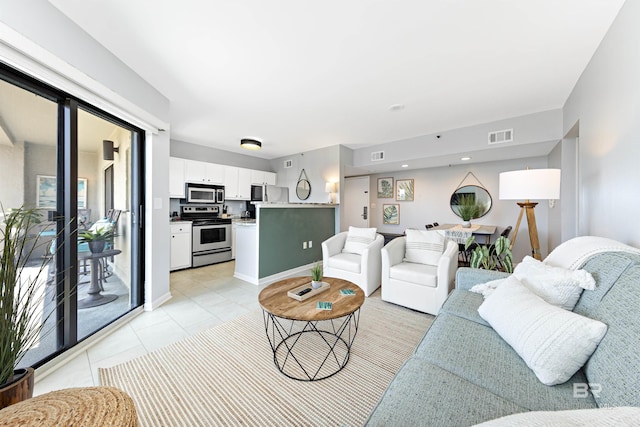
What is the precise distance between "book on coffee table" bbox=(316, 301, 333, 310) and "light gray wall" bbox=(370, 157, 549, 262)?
485cm

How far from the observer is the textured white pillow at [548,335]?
91 centimetres

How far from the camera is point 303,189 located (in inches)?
217

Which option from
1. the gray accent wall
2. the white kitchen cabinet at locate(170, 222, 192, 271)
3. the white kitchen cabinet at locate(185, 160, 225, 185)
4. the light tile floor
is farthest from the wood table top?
the white kitchen cabinet at locate(185, 160, 225, 185)

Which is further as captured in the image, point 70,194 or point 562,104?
point 562,104

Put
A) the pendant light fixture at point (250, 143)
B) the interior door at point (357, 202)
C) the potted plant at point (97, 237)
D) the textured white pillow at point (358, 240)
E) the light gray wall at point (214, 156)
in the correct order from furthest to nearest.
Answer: the interior door at point (357, 202) → the light gray wall at point (214, 156) → the pendant light fixture at point (250, 143) → the textured white pillow at point (358, 240) → the potted plant at point (97, 237)

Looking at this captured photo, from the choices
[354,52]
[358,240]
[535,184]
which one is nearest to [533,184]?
[535,184]

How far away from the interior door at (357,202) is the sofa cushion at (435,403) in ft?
18.5

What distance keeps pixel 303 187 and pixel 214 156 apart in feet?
6.93

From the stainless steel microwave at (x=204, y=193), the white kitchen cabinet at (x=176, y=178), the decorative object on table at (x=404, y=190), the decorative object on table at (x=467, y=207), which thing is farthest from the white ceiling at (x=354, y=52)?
the decorative object on table at (x=404, y=190)

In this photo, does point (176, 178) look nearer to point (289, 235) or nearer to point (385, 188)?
point (289, 235)

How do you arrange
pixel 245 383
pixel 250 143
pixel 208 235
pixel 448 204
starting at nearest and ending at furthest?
pixel 245 383
pixel 250 143
pixel 208 235
pixel 448 204

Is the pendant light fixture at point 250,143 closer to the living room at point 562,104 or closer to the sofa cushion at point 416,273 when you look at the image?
the living room at point 562,104

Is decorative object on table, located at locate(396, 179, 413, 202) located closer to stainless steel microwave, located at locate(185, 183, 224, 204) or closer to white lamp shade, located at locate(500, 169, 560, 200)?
white lamp shade, located at locate(500, 169, 560, 200)

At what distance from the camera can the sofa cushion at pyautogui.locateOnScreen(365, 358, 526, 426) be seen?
2.56 ft
